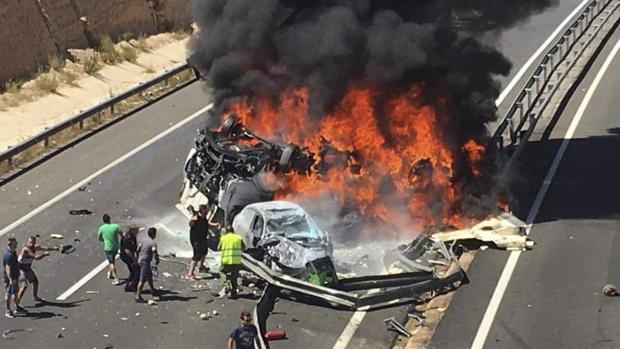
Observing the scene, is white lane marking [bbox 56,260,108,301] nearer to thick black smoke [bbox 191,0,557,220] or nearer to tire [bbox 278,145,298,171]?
tire [bbox 278,145,298,171]

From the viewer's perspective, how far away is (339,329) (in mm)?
18922

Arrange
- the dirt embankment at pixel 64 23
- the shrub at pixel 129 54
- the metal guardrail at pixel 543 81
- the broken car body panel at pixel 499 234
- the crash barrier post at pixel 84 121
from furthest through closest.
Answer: the shrub at pixel 129 54
the dirt embankment at pixel 64 23
the crash barrier post at pixel 84 121
the metal guardrail at pixel 543 81
the broken car body panel at pixel 499 234

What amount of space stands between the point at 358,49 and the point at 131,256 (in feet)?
22.1

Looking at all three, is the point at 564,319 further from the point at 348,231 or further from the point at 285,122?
the point at 285,122

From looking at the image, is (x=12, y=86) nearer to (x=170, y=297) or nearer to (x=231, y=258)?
(x=170, y=297)

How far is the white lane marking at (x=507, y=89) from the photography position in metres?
18.5

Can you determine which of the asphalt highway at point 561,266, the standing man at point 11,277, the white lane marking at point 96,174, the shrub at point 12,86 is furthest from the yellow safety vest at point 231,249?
the shrub at point 12,86

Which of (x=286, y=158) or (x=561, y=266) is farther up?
(x=286, y=158)

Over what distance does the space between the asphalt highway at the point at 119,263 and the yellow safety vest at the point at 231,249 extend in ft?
2.47

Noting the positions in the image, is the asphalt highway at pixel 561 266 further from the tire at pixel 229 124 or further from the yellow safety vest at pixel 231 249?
the tire at pixel 229 124

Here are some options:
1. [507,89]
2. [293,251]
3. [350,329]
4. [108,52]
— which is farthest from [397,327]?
[108,52]

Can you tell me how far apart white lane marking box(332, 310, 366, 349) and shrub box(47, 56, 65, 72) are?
2186 centimetres

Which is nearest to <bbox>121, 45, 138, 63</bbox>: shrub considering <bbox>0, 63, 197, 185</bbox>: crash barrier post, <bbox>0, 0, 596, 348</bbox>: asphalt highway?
<bbox>0, 63, 197, 185</bbox>: crash barrier post

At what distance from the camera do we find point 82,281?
21219 mm
